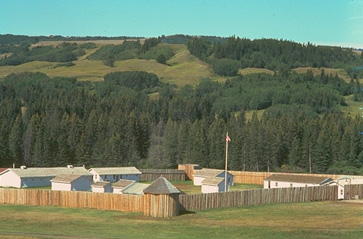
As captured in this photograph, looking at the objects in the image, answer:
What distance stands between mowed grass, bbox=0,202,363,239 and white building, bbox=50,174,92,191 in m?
23.4

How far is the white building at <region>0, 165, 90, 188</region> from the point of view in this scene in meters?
98.8

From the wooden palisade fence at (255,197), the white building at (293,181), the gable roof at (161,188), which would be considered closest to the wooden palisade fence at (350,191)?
the wooden palisade fence at (255,197)

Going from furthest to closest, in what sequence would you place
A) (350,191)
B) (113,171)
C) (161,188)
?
(113,171) < (350,191) < (161,188)

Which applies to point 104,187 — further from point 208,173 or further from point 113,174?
point 208,173

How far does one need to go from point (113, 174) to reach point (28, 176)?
14.2m

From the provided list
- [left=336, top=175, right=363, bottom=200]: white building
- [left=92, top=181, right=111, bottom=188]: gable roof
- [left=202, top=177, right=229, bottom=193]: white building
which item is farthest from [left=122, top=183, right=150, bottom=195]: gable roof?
[left=336, top=175, right=363, bottom=200]: white building

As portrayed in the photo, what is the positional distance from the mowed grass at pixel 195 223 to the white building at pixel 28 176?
99.9 feet

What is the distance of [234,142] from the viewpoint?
5064 inches

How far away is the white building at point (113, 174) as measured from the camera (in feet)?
346

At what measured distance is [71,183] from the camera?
9181 centimetres

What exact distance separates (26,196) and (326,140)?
69107 mm

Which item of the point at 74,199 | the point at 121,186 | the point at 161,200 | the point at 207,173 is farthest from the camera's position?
the point at 207,173

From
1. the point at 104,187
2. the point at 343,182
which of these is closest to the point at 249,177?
the point at 343,182

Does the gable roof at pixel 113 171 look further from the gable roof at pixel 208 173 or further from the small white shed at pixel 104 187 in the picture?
the small white shed at pixel 104 187
